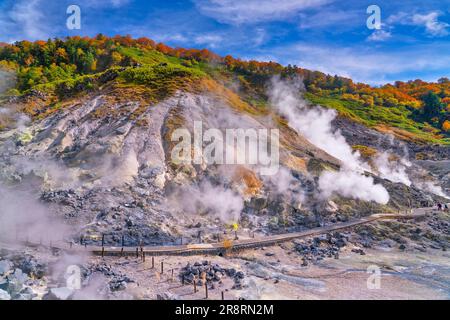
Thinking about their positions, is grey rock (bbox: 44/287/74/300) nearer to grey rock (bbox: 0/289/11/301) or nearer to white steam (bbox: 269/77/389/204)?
grey rock (bbox: 0/289/11/301)

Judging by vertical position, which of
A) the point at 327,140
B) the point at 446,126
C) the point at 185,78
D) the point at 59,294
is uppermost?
the point at 185,78

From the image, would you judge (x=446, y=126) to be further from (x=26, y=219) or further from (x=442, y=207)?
(x=26, y=219)

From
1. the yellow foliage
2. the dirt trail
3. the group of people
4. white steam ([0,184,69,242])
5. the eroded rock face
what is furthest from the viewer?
the yellow foliage

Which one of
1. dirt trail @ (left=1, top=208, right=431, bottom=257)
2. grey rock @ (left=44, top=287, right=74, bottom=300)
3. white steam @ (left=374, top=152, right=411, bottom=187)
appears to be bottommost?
grey rock @ (left=44, top=287, right=74, bottom=300)

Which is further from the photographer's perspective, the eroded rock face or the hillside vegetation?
the hillside vegetation

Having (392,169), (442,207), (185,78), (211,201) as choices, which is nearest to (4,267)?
(211,201)

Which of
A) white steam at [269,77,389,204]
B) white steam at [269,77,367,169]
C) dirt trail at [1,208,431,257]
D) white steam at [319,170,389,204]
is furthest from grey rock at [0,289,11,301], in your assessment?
white steam at [269,77,367,169]

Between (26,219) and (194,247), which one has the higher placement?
(26,219)

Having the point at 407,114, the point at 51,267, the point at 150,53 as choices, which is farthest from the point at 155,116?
the point at 407,114

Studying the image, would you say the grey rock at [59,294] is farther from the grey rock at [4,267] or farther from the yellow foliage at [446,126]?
the yellow foliage at [446,126]
